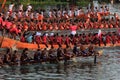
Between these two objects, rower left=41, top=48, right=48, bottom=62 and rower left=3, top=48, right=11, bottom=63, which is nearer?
rower left=3, top=48, right=11, bottom=63

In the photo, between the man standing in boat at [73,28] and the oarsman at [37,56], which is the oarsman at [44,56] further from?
the man standing in boat at [73,28]

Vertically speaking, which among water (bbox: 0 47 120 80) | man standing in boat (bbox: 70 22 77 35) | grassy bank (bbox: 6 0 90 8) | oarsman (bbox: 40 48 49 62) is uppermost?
grassy bank (bbox: 6 0 90 8)

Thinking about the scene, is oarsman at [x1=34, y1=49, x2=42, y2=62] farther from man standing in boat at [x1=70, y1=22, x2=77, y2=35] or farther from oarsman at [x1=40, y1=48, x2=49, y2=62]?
man standing in boat at [x1=70, y1=22, x2=77, y2=35]

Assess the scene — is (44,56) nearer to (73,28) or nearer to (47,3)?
(73,28)

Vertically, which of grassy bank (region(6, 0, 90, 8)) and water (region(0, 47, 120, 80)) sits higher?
grassy bank (region(6, 0, 90, 8))

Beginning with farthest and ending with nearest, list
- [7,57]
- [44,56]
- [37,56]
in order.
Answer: [44,56], [37,56], [7,57]

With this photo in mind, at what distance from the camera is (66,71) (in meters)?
40.2

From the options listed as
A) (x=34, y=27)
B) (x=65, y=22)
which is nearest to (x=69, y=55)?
(x=34, y=27)

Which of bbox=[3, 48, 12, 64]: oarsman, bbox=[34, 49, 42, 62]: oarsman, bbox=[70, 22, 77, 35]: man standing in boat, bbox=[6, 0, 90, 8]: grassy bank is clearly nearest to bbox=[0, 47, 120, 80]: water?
bbox=[34, 49, 42, 62]: oarsman

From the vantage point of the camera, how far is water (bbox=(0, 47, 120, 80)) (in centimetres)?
3753

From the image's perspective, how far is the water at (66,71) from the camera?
123 feet

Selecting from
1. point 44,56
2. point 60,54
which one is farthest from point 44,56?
point 60,54

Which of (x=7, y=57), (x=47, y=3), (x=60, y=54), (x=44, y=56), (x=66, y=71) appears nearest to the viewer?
(x=7, y=57)

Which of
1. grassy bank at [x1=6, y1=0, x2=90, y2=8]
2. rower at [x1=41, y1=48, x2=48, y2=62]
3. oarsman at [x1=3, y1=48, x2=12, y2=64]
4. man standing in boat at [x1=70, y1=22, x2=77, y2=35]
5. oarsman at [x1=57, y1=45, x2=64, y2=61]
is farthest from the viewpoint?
grassy bank at [x1=6, y1=0, x2=90, y2=8]
